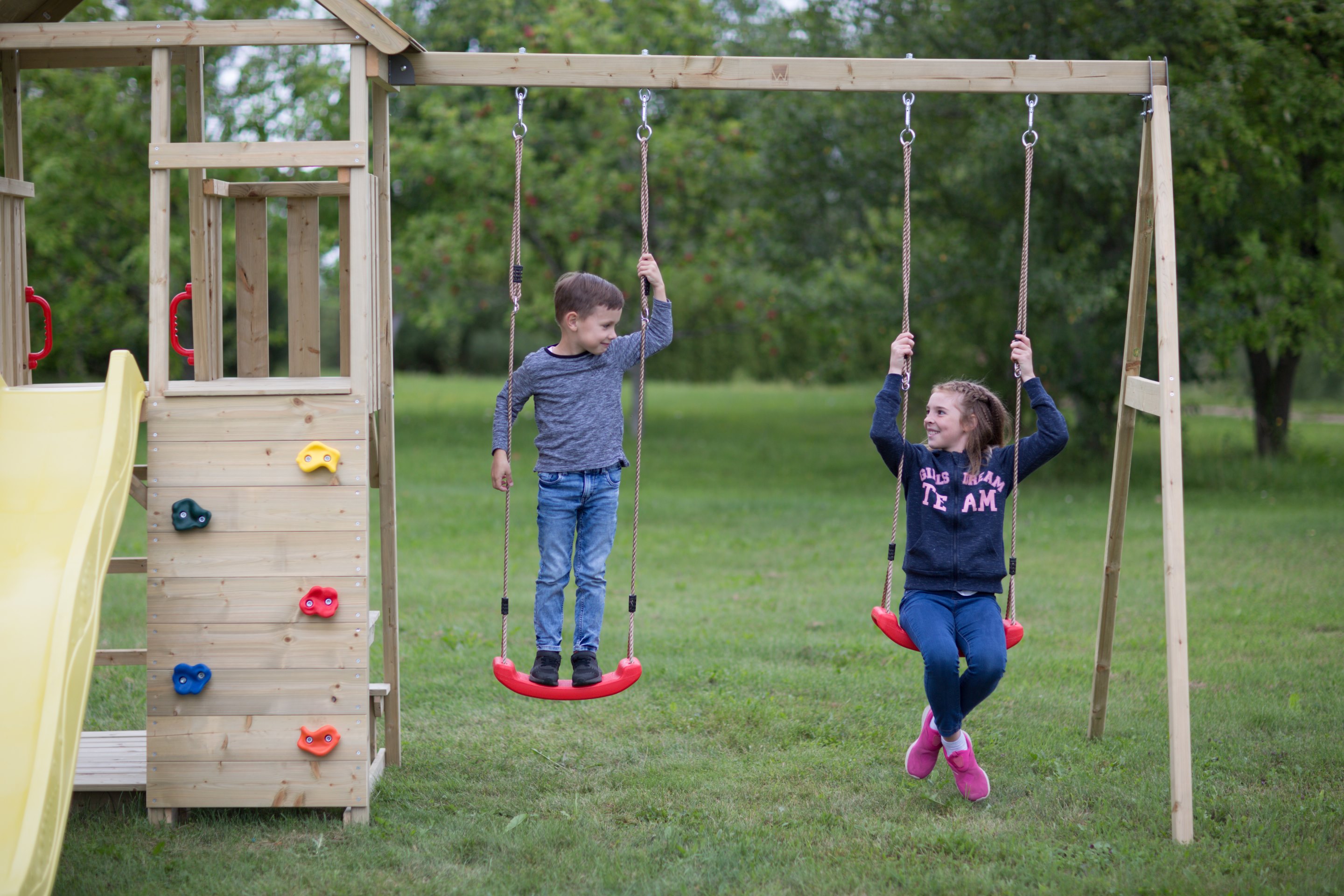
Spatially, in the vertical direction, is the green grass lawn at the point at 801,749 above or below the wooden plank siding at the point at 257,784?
below

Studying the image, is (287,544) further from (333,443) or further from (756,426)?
(756,426)

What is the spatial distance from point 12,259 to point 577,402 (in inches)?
106

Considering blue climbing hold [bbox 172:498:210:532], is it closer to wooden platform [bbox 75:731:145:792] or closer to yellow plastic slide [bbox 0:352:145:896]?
yellow plastic slide [bbox 0:352:145:896]

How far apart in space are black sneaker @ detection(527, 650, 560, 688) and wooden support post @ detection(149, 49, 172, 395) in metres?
1.84

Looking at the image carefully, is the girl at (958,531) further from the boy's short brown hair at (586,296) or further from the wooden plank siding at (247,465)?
the wooden plank siding at (247,465)

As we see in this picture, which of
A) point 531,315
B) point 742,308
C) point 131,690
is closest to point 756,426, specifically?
point 742,308

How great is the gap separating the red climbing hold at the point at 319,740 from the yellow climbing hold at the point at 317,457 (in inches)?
39.4

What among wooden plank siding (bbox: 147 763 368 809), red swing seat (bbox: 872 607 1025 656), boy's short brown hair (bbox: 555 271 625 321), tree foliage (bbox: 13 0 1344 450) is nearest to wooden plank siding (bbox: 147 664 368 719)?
wooden plank siding (bbox: 147 763 368 809)

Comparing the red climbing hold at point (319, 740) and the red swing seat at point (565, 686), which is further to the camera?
the red swing seat at point (565, 686)

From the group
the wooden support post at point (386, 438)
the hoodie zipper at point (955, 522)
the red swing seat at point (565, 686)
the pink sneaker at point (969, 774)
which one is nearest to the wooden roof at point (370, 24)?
the wooden support post at point (386, 438)

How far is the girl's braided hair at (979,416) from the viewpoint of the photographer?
497 cm

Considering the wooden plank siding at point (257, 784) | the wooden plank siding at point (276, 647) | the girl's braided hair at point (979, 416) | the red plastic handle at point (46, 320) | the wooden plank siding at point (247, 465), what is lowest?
the wooden plank siding at point (257, 784)

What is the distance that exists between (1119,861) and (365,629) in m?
2.91

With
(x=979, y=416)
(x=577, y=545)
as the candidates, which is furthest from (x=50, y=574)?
(x=979, y=416)
